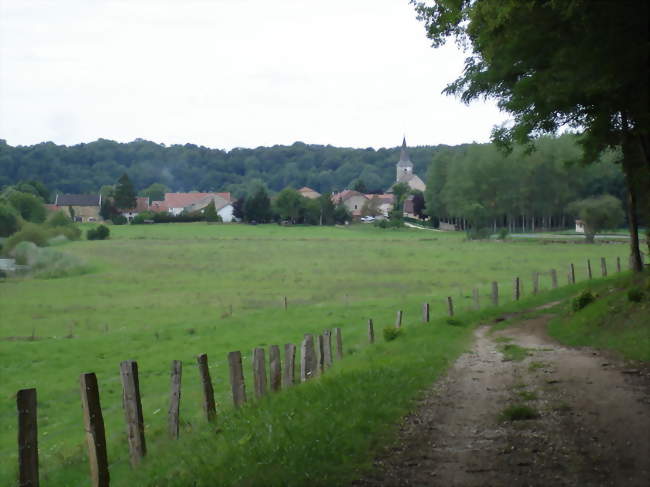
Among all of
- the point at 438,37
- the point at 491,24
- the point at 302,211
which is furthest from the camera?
the point at 302,211

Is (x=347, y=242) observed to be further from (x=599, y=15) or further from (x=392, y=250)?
(x=599, y=15)

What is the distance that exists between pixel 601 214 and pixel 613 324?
69.9 metres

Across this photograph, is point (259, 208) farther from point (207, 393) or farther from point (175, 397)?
point (175, 397)

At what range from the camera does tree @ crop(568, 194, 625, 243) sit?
85625 mm

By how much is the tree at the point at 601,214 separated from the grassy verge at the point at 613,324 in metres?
64.7

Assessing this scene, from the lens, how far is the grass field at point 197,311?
18.5 meters

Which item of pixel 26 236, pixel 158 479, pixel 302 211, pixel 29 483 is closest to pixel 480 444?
pixel 158 479

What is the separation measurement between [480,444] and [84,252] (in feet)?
268

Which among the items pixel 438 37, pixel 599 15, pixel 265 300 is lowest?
pixel 265 300

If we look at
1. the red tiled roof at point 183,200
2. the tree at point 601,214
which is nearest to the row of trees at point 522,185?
the tree at point 601,214

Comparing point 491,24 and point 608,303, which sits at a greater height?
point 491,24

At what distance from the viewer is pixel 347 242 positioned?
10369 cm

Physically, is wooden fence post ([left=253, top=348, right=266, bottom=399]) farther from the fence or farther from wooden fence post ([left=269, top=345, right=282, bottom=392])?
wooden fence post ([left=269, top=345, right=282, bottom=392])

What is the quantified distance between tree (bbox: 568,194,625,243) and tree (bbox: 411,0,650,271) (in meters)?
61.8
